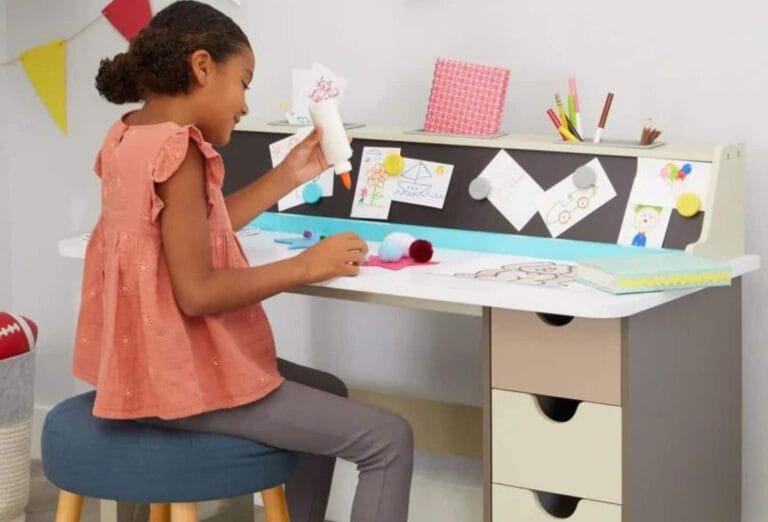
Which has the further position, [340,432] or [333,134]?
[333,134]

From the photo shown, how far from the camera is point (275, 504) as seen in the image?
2.22m

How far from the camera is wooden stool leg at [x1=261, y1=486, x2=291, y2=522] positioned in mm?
2213

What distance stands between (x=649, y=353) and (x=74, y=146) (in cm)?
177

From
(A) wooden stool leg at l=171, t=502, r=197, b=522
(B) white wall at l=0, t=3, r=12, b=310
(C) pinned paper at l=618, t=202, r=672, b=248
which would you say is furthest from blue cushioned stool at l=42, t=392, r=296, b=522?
(B) white wall at l=0, t=3, r=12, b=310

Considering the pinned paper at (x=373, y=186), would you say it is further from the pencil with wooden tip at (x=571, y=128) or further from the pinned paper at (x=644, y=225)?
the pinned paper at (x=644, y=225)

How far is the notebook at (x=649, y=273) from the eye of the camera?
2.00 metres

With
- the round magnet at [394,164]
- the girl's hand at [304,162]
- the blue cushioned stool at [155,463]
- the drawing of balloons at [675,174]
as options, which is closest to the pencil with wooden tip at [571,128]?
the drawing of balloons at [675,174]

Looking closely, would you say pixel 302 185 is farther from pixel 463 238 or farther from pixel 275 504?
pixel 275 504

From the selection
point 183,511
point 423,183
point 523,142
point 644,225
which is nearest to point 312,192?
point 423,183

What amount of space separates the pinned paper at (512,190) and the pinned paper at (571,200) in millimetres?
24

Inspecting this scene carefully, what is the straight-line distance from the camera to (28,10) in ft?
11.1

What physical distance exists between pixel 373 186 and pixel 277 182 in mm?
253

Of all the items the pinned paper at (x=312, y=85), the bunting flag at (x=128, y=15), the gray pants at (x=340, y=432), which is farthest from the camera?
the bunting flag at (x=128, y=15)

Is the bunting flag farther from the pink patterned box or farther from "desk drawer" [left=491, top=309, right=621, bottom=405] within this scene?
"desk drawer" [left=491, top=309, right=621, bottom=405]
